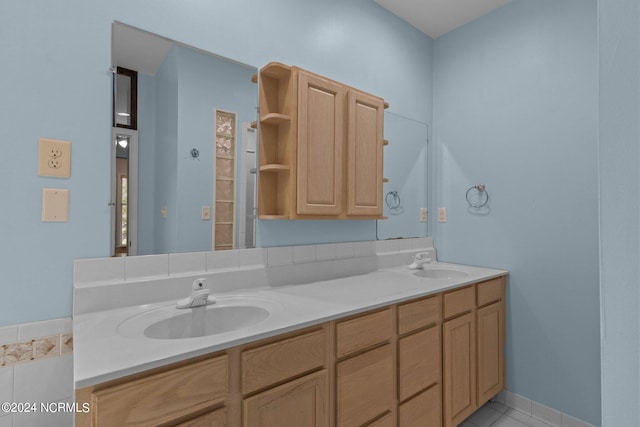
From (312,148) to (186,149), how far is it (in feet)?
2.06

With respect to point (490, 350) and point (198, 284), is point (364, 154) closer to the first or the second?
point (198, 284)

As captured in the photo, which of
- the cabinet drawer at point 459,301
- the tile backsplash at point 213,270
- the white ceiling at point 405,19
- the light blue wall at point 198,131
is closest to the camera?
the tile backsplash at point 213,270

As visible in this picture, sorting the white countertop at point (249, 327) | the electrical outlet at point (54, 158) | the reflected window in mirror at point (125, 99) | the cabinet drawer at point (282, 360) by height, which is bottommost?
the cabinet drawer at point (282, 360)

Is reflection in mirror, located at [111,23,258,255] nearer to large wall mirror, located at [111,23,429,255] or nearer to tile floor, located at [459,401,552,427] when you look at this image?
large wall mirror, located at [111,23,429,255]

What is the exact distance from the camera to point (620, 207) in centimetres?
26

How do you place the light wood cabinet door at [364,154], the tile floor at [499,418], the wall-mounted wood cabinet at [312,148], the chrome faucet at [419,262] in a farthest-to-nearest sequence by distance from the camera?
the chrome faucet at [419,262] < the tile floor at [499,418] < the light wood cabinet door at [364,154] < the wall-mounted wood cabinet at [312,148]

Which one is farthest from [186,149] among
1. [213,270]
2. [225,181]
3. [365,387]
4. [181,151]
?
[365,387]

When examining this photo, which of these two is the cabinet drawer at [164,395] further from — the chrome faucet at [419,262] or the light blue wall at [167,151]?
the chrome faucet at [419,262]

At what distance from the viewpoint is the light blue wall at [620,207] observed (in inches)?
9.8

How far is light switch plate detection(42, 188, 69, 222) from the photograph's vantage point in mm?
1193

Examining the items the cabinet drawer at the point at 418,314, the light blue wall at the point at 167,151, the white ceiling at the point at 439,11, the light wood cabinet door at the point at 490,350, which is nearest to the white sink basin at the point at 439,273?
the light wood cabinet door at the point at 490,350

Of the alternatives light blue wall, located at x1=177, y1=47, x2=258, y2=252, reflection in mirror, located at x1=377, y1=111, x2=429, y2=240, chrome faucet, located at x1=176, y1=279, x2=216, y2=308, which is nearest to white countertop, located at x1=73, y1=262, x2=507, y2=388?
chrome faucet, located at x1=176, y1=279, x2=216, y2=308

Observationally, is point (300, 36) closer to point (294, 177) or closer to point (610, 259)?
point (294, 177)

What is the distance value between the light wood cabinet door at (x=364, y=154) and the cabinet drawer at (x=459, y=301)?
64 centimetres
